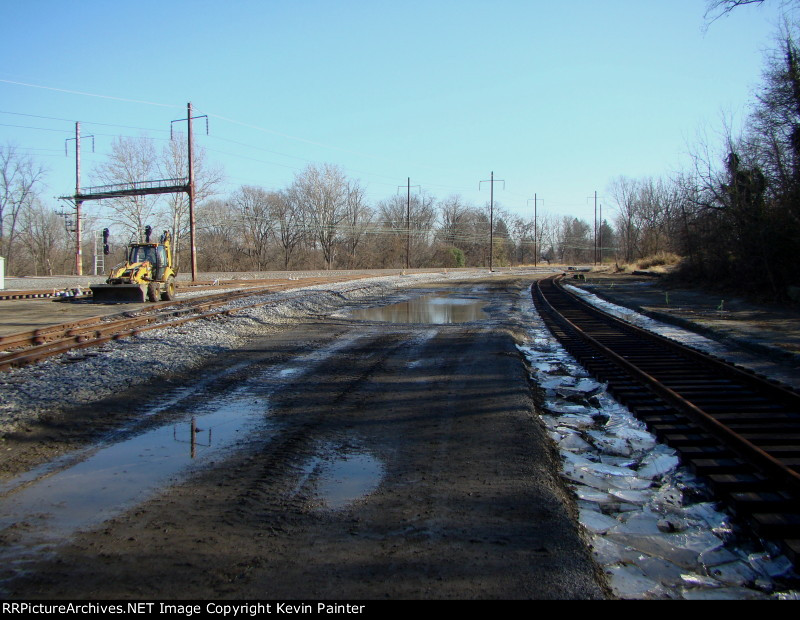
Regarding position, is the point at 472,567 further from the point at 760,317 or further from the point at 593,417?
the point at 760,317

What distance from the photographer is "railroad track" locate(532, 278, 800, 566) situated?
15.5 ft

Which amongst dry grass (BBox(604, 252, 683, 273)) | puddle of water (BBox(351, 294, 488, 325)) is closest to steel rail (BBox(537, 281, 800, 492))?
puddle of water (BBox(351, 294, 488, 325))

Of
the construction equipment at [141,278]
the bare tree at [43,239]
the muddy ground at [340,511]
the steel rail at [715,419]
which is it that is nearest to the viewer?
the muddy ground at [340,511]

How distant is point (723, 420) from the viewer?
7094 millimetres

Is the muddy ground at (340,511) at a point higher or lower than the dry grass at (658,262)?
lower

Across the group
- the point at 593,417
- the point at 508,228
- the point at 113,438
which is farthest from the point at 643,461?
the point at 508,228

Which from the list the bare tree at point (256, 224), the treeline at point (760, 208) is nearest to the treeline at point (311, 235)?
the bare tree at point (256, 224)

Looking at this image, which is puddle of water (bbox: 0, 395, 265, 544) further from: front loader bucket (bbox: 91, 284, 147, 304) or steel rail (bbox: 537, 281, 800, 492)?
front loader bucket (bbox: 91, 284, 147, 304)

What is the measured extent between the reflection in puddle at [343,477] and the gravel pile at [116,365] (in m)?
3.85

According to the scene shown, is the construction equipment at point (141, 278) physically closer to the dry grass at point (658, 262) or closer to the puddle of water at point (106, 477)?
the puddle of water at point (106, 477)

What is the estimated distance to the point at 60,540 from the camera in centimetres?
417

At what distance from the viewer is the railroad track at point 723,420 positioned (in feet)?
15.5

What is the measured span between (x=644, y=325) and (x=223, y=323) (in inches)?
510

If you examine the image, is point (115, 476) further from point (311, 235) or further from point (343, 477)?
point (311, 235)
